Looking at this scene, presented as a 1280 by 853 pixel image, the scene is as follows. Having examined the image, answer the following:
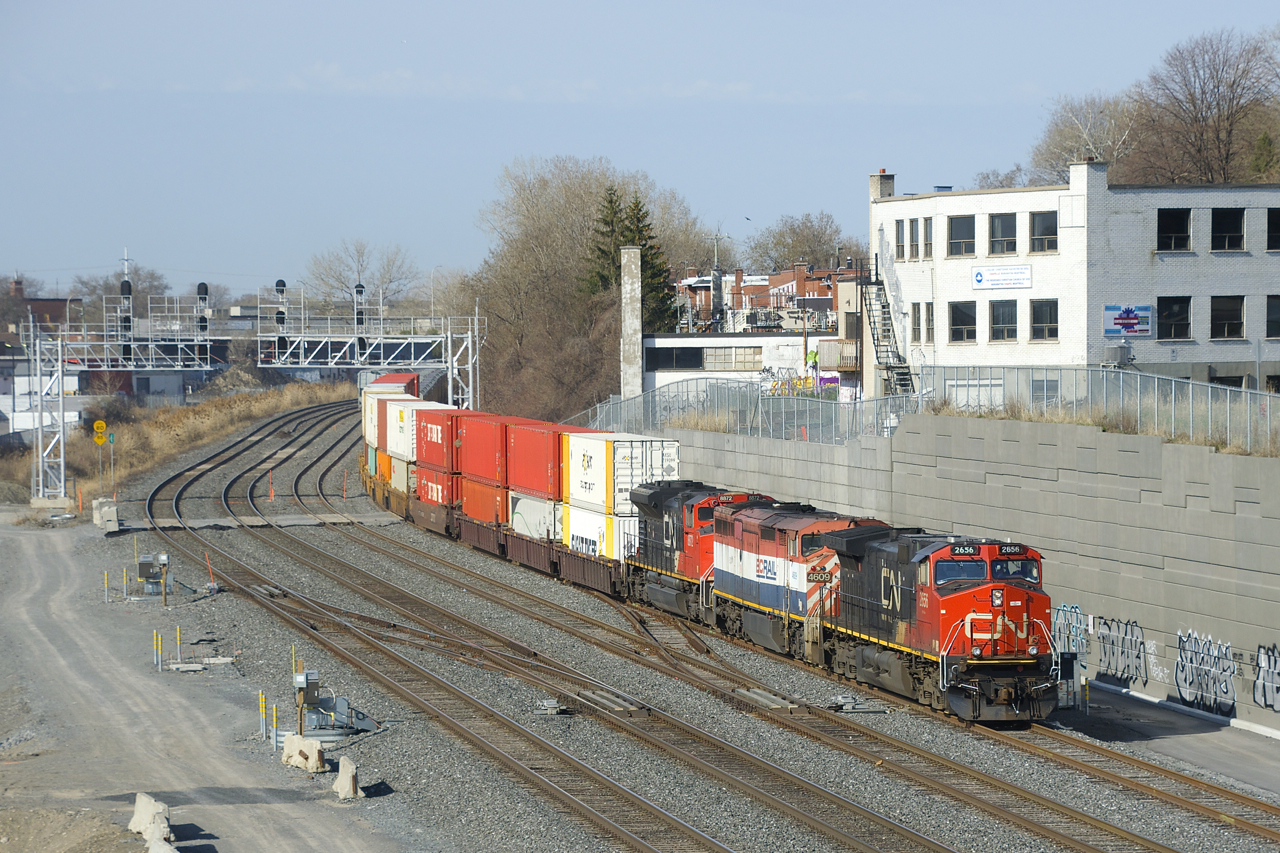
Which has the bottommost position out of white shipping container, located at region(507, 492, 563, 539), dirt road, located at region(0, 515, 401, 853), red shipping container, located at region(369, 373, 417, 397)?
dirt road, located at region(0, 515, 401, 853)

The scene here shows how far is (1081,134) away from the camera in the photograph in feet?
275

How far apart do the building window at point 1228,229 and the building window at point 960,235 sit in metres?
7.84

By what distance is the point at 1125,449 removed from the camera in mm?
23156

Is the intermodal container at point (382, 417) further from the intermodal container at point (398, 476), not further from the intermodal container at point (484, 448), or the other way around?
the intermodal container at point (484, 448)

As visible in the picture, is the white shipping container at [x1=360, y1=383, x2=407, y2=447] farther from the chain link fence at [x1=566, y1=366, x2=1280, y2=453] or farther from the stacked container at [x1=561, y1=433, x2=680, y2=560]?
the stacked container at [x1=561, y1=433, x2=680, y2=560]

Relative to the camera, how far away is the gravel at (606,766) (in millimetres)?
14945

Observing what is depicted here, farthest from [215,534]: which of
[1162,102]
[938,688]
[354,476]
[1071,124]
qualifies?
[1071,124]

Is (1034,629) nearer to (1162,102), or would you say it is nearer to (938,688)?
(938,688)

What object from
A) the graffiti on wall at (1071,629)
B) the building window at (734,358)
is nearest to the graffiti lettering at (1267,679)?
the graffiti on wall at (1071,629)

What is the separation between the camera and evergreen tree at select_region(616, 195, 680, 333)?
78.5 meters

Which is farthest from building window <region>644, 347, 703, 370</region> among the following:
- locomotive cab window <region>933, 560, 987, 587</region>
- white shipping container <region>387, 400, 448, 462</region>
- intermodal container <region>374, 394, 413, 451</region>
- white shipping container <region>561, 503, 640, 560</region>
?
locomotive cab window <region>933, 560, 987, 587</region>

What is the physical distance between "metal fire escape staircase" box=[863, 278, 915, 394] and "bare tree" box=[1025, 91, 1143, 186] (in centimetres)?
3520

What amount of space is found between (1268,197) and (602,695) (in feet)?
94.6

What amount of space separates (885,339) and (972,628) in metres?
29.9
